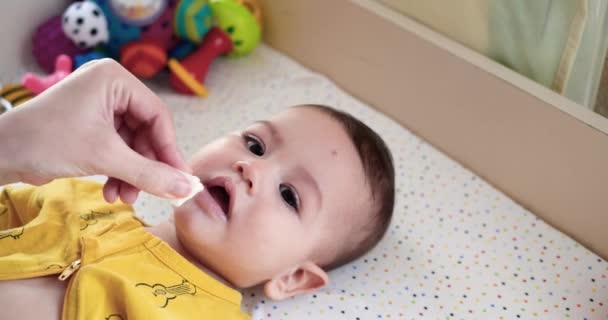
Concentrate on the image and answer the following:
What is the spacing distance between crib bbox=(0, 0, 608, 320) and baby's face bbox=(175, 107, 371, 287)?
0.12m

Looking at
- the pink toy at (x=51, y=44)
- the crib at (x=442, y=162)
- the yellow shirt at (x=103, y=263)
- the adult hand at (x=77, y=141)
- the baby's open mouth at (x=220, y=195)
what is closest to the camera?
the adult hand at (x=77, y=141)

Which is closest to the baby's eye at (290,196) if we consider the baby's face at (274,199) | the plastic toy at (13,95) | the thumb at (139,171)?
the baby's face at (274,199)

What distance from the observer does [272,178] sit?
3.43ft

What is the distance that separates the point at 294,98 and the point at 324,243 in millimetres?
609

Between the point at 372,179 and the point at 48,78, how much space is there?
822 millimetres

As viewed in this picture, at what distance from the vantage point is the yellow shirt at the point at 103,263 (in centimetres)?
94

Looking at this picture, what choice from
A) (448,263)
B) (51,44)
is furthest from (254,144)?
(51,44)

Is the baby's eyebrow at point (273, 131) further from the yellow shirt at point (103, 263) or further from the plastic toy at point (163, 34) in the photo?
the plastic toy at point (163, 34)

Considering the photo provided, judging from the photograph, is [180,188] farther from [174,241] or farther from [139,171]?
[174,241]

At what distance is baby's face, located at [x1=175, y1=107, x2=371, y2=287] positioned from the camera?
1.02 metres

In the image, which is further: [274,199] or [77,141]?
[274,199]

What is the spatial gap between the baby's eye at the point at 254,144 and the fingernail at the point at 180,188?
0.76 feet

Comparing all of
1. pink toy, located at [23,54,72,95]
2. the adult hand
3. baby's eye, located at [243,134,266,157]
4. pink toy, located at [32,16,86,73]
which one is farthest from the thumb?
pink toy, located at [32,16,86,73]

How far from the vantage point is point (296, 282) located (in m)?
1.12
